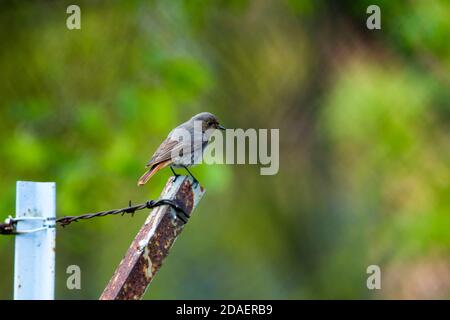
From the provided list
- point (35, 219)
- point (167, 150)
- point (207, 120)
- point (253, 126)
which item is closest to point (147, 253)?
point (35, 219)

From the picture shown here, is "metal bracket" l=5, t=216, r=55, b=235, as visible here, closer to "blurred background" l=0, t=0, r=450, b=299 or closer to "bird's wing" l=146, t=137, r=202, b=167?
"bird's wing" l=146, t=137, r=202, b=167

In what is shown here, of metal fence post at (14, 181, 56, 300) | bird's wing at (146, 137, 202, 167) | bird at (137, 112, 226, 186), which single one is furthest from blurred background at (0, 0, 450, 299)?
metal fence post at (14, 181, 56, 300)

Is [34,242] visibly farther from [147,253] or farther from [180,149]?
[180,149]

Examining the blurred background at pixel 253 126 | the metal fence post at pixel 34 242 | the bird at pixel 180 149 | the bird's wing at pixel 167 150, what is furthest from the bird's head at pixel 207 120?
the metal fence post at pixel 34 242

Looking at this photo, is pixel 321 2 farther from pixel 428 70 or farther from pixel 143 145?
pixel 143 145

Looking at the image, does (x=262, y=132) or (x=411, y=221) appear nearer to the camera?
(x=411, y=221)

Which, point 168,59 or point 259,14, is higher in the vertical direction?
point 259,14

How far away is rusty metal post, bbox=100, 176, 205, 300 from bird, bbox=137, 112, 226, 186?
1629 millimetres

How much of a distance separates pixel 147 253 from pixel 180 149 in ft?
7.23

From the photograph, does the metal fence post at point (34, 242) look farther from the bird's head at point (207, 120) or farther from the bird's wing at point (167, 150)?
the bird's head at point (207, 120)

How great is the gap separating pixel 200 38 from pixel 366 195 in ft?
9.09
